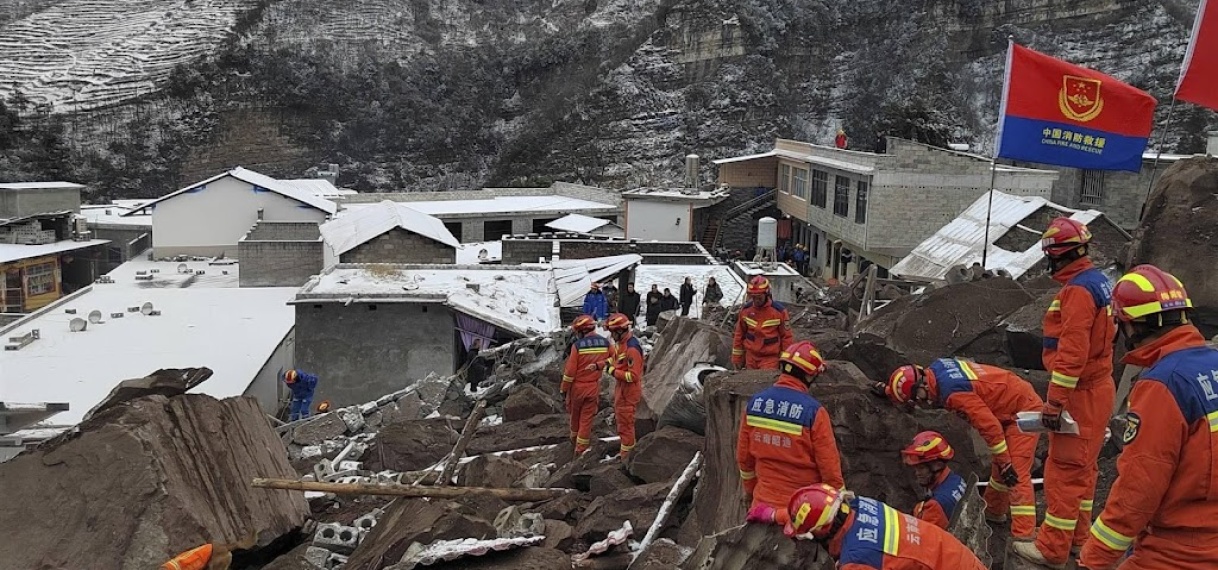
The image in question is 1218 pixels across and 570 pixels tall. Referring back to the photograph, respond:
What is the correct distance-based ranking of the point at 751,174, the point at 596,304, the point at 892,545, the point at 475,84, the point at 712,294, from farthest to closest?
the point at 475,84
the point at 751,174
the point at 712,294
the point at 596,304
the point at 892,545

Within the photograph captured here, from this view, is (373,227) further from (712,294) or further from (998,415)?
(998,415)

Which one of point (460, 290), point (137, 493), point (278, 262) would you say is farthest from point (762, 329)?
point (278, 262)

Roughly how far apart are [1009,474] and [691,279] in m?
16.1

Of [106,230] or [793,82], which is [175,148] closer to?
[106,230]

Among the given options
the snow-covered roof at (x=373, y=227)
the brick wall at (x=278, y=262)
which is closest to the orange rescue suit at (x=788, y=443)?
the snow-covered roof at (x=373, y=227)

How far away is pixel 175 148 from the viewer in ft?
181

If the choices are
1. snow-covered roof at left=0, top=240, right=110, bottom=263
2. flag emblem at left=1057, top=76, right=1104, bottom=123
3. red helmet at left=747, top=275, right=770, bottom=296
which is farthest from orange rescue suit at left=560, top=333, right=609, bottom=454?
snow-covered roof at left=0, top=240, right=110, bottom=263

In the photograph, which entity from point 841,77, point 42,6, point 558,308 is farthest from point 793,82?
point 42,6

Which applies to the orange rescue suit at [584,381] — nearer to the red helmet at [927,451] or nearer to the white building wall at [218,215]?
the red helmet at [927,451]

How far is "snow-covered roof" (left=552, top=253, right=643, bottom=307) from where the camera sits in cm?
1853

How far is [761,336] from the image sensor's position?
338 inches

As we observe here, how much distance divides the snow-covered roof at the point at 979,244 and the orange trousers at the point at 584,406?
9.57 m

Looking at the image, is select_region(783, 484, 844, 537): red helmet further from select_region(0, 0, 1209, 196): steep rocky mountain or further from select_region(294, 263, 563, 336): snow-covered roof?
select_region(0, 0, 1209, 196): steep rocky mountain

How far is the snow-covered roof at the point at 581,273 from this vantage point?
1853cm
